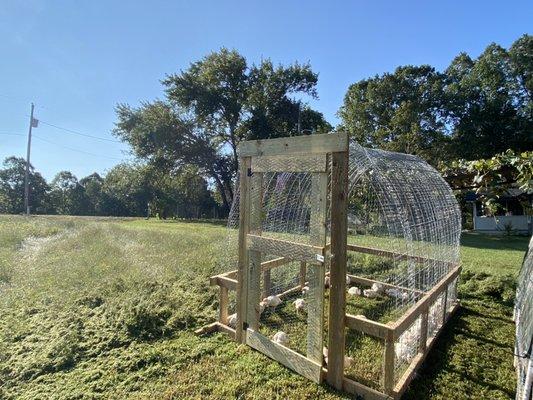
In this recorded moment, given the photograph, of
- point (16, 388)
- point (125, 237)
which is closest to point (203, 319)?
point (16, 388)

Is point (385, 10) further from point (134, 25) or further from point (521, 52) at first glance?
point (521, 52)

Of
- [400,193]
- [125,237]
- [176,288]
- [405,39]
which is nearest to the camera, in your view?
[400,193]

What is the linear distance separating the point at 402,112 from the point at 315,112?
5.45 meters

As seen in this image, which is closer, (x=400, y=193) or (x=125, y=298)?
(x=400, y=193)

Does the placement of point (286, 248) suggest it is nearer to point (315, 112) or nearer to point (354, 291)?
point (354, 291)

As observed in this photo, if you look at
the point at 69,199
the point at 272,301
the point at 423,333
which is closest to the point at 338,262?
the point at 423,333

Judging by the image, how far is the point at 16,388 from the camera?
283 cm

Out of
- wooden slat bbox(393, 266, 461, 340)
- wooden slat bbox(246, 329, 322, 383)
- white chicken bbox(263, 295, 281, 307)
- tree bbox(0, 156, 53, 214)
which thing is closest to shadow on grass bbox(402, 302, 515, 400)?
wooden slat bbox(393, 266, 461, 340)

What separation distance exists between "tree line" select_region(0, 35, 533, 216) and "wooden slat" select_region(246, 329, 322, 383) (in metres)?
15.6

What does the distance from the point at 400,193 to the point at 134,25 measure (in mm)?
10128

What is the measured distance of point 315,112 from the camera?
21.2 meters

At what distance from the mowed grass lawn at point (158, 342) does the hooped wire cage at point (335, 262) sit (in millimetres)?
250

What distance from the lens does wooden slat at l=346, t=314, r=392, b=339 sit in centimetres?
255

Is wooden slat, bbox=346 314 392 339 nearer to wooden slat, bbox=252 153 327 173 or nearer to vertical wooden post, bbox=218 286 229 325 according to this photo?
wooden slat, bbox=252 153 327 173
